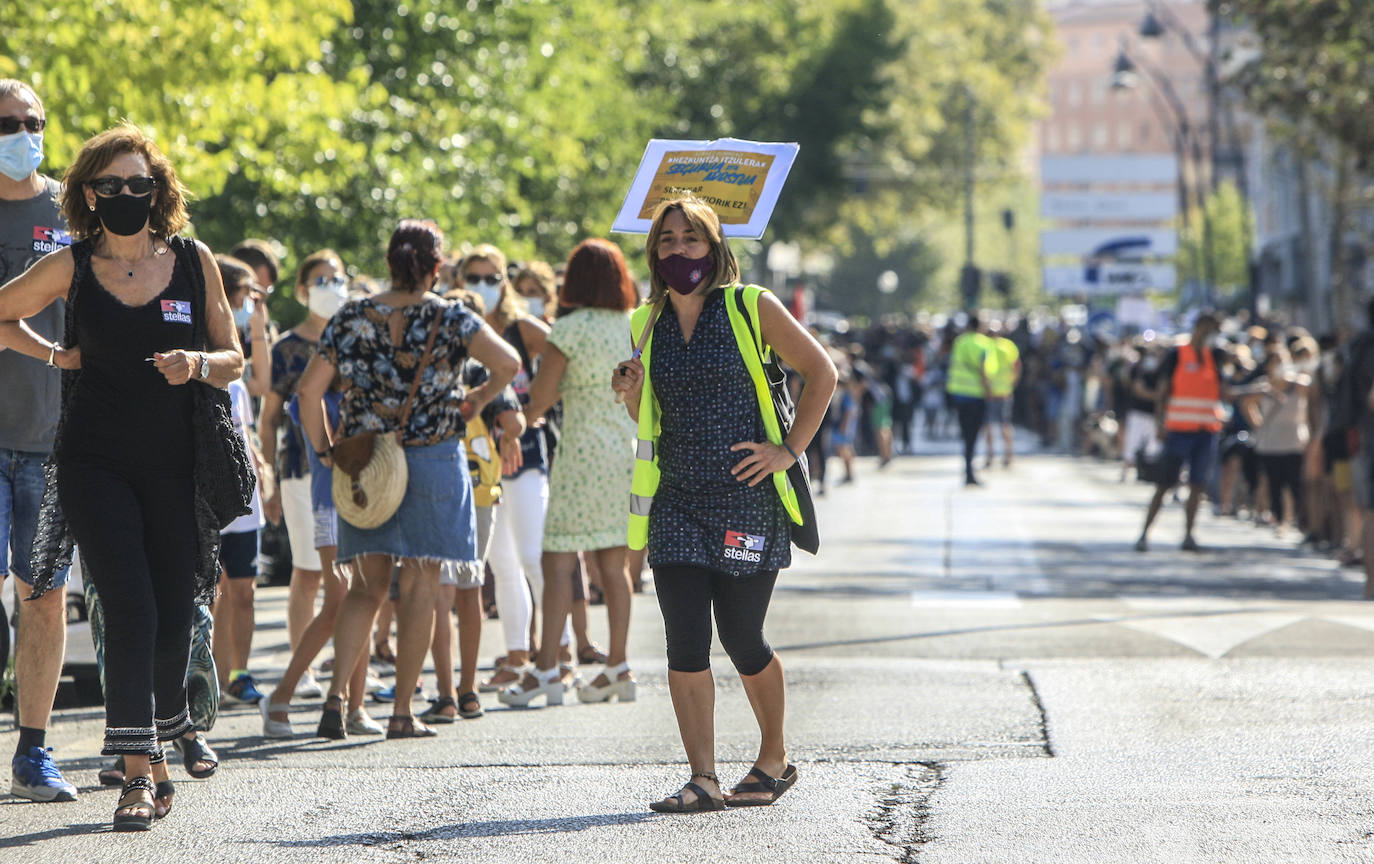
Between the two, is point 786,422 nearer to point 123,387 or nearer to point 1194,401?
point 123,387

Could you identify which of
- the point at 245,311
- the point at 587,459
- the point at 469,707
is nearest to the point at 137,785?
the point at 469,707

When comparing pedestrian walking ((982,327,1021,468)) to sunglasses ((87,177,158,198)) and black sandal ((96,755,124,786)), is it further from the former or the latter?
sunglasses ((87,177,158,198))

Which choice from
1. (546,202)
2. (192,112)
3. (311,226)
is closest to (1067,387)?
(546,202)

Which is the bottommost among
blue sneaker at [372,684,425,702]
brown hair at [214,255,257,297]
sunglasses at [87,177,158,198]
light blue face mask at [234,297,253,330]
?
blue sneaker at [372,684,425,702]

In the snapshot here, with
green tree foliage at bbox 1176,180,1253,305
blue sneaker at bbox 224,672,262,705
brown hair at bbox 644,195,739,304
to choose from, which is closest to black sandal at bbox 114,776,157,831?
brown hair at bbox 644,195,739,304

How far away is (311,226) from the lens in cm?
1930

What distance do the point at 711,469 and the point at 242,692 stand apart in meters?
3.18

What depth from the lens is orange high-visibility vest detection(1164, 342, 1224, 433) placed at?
16.2 metres

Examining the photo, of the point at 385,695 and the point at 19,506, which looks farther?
the point at 385,695

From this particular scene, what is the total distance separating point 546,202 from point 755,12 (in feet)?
56.9

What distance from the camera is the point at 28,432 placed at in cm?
633

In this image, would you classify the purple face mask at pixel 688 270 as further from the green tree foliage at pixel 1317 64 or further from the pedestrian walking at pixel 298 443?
the green tree foliage at pixel 1317 64

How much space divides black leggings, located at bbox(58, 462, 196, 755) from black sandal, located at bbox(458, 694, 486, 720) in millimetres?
2238

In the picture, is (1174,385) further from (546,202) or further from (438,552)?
(546,202)
